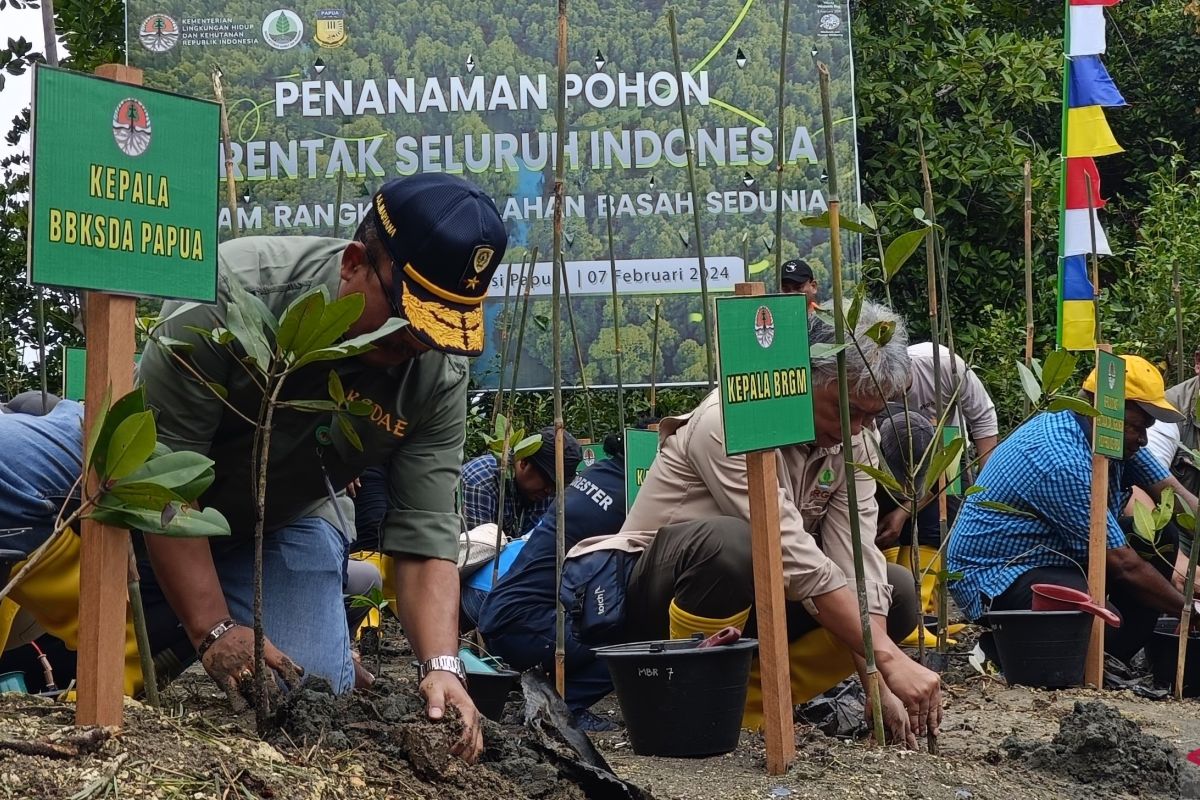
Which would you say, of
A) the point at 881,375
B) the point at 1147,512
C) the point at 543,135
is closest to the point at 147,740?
the point at 881,375

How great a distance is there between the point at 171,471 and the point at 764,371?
1.17 m

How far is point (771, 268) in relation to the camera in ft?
22.7

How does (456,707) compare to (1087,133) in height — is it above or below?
below

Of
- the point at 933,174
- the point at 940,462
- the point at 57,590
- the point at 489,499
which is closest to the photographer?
the point at 57,590

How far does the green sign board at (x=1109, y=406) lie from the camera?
3.68 meters

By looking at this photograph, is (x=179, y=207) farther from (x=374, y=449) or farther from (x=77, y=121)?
(x=374, y=449)

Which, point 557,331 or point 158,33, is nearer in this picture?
point 557,331

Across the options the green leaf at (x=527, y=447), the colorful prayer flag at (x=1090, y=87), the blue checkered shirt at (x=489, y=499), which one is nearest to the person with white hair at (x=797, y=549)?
the green leaf at (x=527, y=447)

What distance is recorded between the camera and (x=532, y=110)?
6.81 meters

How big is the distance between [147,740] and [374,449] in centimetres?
84

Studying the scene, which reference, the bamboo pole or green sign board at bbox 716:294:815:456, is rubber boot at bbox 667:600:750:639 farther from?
the bamboo pole

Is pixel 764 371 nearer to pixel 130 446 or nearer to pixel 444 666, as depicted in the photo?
pixel 444 666

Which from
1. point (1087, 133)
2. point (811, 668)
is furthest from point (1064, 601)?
point (1087, 133)

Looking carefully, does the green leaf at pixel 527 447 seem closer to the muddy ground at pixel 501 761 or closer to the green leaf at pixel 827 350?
the muddy ground at pixel 501 761
